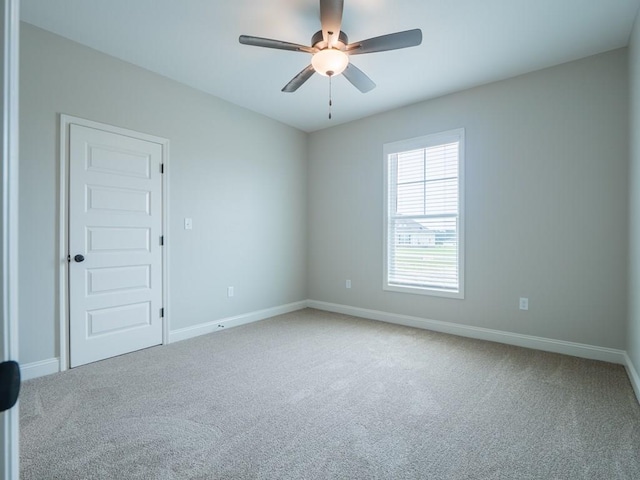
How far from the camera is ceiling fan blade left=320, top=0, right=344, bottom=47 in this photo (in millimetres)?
2088

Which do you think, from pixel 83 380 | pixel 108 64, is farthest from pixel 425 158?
pixel 83 380

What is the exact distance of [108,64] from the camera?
3.08 metres

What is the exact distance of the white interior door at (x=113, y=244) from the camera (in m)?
2.91

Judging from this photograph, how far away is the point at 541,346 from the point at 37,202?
478cm

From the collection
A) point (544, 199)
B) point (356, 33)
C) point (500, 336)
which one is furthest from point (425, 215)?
point (356, 33)

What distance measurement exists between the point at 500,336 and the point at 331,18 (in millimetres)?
3411

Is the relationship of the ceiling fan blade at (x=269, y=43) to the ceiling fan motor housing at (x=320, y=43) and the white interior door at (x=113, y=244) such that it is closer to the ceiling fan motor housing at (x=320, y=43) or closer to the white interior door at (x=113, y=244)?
the ceiling fan motor housing at (x=320, y=43)

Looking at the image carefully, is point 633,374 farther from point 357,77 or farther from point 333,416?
point 357,77

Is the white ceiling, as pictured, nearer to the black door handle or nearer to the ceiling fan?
the ceiling fan

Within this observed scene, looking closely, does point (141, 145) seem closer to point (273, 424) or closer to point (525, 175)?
point (273, 424)

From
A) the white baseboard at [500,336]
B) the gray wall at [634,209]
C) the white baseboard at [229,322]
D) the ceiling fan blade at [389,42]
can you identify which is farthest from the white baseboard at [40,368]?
the gray wall at [634,209]

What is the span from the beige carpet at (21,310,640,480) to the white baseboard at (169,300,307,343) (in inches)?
13.4

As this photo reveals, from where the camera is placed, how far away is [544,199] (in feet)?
10.8

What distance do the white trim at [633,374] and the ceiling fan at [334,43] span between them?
9.42 feet
